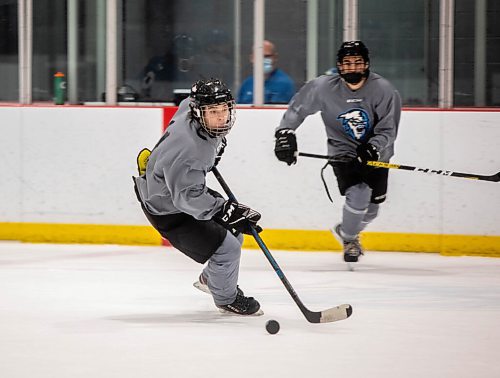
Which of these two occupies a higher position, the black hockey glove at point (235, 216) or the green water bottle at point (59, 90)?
the green water bottle at point (59, 90)

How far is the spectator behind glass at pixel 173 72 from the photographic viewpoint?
251 inches

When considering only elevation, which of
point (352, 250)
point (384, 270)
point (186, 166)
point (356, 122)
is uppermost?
point (356, 122)

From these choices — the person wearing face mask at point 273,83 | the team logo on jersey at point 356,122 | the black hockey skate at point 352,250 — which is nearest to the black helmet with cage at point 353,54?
the team logo on jersey at point 356,122

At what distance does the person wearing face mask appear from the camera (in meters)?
6.24

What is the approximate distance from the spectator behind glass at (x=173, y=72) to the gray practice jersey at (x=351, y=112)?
126cm

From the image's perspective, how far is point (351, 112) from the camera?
205 inches

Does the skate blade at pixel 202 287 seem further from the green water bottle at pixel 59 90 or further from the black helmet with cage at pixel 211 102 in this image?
the green water bottle at pixel 59 90

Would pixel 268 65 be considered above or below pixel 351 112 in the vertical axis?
above

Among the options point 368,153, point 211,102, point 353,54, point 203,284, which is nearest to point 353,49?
point 353,54

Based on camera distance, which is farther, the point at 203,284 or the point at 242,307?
the point at 203,284

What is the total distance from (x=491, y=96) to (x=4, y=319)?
320cm

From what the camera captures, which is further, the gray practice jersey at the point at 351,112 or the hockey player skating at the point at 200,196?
the gray practice jersey at the point at 351,112

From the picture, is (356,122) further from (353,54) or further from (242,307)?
(242,307)

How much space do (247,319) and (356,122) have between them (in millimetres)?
1618
